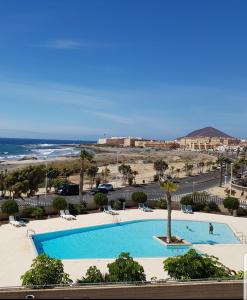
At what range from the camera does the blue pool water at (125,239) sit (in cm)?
2586

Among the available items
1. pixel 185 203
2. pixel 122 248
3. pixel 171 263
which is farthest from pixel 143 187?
pixel 171 263

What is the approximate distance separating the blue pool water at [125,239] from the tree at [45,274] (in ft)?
36.4

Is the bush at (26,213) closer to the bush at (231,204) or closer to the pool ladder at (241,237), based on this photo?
the pool ladder at (241,237)

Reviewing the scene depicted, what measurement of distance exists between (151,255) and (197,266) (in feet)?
38.7

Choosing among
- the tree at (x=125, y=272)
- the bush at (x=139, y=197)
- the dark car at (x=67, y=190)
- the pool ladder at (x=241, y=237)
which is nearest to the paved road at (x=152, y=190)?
the dark car at (x=67, y=190)

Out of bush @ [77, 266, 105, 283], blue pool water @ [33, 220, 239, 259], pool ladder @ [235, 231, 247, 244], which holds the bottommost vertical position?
blue pool water @ [33, 220, 239, 259]

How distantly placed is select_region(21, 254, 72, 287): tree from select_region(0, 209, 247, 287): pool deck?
4985mm

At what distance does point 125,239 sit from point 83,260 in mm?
7610

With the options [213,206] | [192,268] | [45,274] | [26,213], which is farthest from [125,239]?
[45,274]

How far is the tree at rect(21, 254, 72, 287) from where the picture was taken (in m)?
13.2

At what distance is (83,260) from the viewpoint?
22172 mm

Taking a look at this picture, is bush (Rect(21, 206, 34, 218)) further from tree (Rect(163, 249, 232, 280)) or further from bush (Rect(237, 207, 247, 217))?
tree (Rect(163, 249, 232, 280))

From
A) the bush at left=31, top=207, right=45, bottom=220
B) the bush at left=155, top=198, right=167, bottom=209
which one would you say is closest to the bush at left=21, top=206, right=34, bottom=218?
the bush at left=31, top=207, right=45, bottom=220

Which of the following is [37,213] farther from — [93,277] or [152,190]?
[152,190]
